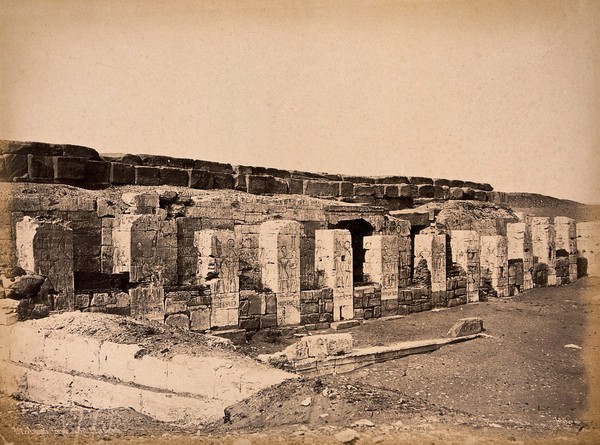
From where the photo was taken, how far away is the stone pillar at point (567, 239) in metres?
17.5

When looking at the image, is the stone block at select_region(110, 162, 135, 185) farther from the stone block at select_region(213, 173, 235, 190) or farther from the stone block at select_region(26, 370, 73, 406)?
the stone block at select_region(26, 370, 73, 406)

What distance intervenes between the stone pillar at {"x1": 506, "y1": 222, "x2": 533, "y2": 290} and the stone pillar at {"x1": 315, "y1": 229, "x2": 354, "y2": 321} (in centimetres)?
626

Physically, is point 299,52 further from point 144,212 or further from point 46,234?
point 46,234

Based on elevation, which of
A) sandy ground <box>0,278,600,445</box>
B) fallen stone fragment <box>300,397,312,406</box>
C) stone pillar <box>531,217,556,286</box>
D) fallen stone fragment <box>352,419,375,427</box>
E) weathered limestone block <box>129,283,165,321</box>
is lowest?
sandy ground <box>0,278,600,445</box>

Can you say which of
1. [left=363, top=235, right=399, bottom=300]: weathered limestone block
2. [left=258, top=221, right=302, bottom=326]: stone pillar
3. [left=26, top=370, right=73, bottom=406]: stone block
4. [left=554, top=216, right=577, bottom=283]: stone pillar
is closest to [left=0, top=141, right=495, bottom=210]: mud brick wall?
[left=258, top=221, right=302, bottom=326]: stone pillar

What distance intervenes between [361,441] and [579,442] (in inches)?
90.1

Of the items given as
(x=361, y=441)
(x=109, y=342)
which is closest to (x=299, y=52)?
(x=109, y=342)

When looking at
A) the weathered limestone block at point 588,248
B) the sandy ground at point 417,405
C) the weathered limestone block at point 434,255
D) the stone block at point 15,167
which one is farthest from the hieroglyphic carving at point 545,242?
the stone block at point 15,167

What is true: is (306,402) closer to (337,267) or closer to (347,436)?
(347,436)

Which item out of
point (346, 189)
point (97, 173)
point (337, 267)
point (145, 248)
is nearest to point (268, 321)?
point (337, 267)

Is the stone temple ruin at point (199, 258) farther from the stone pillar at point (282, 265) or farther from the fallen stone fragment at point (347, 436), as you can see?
the fallen stone fragment at point (347, 436)

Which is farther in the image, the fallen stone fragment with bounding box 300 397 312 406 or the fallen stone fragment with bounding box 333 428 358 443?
the fallen stone fragment with bounding box 300 397 312 406

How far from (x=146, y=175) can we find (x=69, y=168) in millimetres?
1529

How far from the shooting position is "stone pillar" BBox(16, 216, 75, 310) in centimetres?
827
